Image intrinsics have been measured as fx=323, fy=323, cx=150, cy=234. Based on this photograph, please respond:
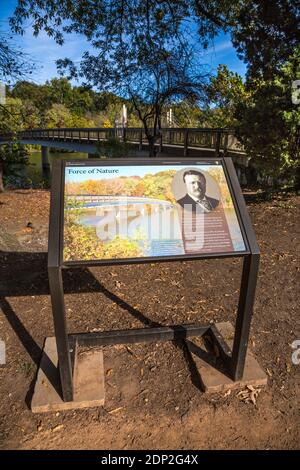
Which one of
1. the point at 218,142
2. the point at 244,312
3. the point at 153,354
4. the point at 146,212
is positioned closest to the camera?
the point at 146,212

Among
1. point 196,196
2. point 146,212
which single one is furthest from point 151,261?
point 196,196

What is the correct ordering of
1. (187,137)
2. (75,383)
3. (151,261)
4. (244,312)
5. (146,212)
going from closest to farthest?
(151,261) < (146,212) < (244,312) < (75,383) < (187,137)

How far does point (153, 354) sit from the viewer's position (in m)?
2.76

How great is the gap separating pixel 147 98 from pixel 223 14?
11.0 ft

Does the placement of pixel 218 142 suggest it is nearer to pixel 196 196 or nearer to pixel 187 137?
pixel 187 137

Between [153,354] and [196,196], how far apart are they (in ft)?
4.67

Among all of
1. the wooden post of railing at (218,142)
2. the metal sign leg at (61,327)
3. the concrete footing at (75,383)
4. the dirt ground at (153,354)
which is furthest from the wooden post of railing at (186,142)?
the metal sign leg at (61,327)

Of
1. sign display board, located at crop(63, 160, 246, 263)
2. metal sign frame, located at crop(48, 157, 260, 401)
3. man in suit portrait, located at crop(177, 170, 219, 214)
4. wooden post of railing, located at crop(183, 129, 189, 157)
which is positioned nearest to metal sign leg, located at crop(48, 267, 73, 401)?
metal sign frame, located at crop(48, 157, 260, 401)

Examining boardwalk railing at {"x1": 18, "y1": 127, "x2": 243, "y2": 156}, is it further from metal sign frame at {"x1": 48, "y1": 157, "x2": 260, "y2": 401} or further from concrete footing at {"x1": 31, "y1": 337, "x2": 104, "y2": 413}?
concrete footing at {"x1": 31, "y1": 337, "x2": 104, "y2": 413}

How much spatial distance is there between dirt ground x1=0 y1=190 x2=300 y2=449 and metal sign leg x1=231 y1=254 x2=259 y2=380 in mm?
203

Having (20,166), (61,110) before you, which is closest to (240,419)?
(20,166)

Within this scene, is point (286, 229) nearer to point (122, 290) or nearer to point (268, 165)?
point (268, 165)

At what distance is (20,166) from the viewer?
38.9ft

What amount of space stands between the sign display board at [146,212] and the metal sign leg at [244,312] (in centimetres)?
15
